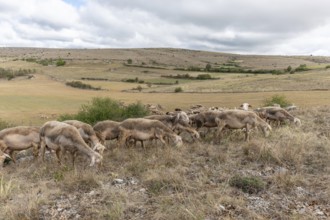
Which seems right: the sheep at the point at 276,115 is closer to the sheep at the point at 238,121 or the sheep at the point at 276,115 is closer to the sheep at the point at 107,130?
the sheep at the point at 238,121

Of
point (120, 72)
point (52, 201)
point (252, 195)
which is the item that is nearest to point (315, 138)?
point (252, 195)

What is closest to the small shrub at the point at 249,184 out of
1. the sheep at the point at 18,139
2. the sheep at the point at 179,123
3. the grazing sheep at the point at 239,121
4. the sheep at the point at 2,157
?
the grazing sheep at the point at 239,121

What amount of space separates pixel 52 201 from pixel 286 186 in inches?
240

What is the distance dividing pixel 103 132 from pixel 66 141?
354cm

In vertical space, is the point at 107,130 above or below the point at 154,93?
above

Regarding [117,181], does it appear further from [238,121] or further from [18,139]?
[238,121]

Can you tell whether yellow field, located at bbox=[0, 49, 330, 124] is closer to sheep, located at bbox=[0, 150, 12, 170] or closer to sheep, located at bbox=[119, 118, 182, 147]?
sheep, located at bbox=[119, 118, 182, 147]

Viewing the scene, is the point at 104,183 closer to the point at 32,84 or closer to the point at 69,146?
the point at 69,146

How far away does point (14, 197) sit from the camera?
10062 millimetres

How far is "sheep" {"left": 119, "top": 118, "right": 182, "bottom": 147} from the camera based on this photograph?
15.6 metres

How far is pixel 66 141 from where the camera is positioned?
1293 cm

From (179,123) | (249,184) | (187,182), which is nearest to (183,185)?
(187,182)

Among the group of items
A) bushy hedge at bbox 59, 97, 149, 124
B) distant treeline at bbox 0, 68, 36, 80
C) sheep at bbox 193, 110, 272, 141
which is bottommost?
distant treeline at bbox 0, 68, 36, 80

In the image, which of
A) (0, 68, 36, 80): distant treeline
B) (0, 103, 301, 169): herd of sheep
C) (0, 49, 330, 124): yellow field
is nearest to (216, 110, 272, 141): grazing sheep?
(0, 103, 301, 169): herd of sheep
